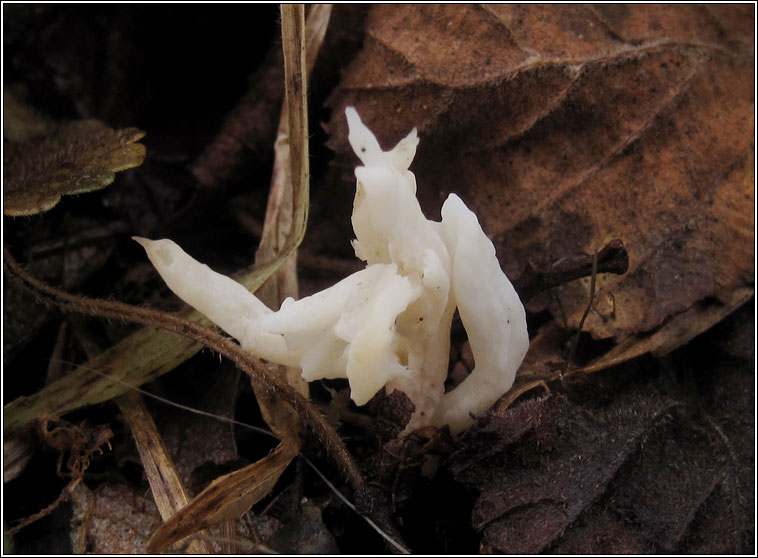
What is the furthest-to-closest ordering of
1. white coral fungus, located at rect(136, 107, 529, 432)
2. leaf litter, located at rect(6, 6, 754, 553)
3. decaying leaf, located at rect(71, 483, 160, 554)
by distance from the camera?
decaying leaf, located at rect(71, 483, 160, 554) < leaf litter, located at rect(6, 6, 754, 553) < white coral fungus, located at rect(136, 107, 529, 432)

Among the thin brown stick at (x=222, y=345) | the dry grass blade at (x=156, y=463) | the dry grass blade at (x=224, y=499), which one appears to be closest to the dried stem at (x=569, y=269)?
the thin brown stick at (x=222, y=345)

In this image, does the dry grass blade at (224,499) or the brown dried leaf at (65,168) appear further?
the brown dried leaf at (65,168)

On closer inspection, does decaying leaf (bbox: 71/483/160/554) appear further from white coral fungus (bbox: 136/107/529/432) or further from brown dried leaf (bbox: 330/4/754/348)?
brown dried leaf (bbox: 330/4/754/348)

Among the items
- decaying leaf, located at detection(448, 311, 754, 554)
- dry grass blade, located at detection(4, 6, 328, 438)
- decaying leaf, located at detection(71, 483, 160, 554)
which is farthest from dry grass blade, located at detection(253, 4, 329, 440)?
decaying leaf, located at detection(448, 311, 754, 554)

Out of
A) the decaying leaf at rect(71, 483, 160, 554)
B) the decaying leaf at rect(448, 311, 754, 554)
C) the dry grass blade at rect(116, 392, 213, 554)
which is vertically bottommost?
the decaying leaf at rect(71, 483, 160, 554)

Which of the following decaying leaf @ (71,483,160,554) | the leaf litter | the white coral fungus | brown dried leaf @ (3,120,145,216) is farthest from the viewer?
brown dried leaf @ (3,120,145,216)

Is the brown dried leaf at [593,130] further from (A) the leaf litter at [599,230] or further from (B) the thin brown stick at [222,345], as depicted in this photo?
(B) the thin brown stick at [222,345]

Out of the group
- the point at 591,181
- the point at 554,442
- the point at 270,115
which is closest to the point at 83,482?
the point at 554,442

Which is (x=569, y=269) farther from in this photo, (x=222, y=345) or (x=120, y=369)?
(x=120, y=369)
